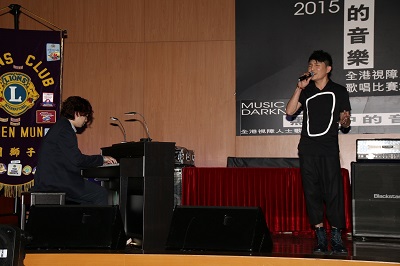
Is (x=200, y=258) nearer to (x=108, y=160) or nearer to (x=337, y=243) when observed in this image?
(x=337, y=243)

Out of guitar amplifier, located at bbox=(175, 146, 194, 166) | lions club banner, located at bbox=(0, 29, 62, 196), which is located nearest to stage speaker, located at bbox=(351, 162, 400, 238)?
guitar amplifier, located at bbox=(175, 146, 194, 166)

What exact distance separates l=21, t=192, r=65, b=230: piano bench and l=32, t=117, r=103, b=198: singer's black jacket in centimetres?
10

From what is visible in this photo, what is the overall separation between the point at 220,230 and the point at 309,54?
2802mm

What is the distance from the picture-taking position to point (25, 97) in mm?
5922

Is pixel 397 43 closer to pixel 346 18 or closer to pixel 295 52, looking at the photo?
pixel 346 18

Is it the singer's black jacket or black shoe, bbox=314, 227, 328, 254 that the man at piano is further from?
black shoe, bbox=314, 227, 328, 254

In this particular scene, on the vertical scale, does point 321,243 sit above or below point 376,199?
below

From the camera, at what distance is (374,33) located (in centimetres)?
580

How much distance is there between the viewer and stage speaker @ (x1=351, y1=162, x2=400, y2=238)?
179 inches

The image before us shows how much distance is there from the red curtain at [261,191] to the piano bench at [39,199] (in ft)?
4.64

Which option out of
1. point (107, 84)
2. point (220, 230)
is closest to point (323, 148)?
point (220, 230)

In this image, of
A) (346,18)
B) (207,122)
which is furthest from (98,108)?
(346,18)

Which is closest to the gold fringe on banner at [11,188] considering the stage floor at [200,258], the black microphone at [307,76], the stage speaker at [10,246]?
the stage floor at [200,258]

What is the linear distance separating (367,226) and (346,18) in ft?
7.32
